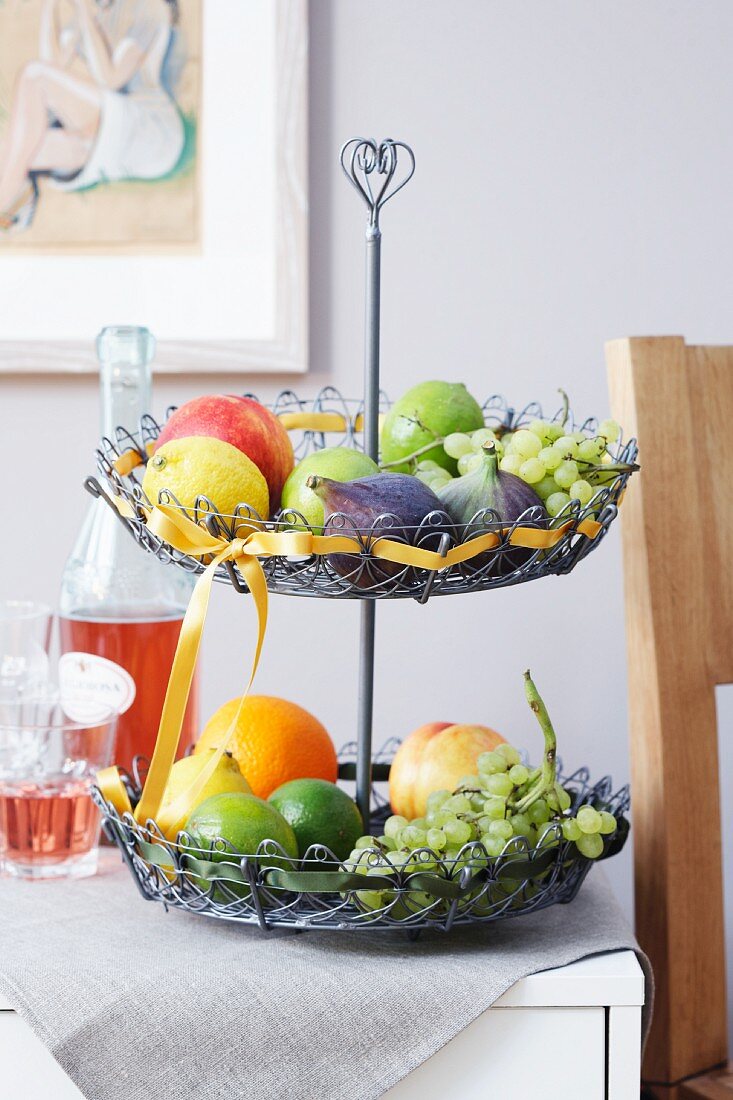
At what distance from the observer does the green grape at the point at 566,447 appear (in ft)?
2.10

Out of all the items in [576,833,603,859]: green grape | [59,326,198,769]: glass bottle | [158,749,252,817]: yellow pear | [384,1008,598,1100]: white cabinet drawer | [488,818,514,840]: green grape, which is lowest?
[384,1008,598,1100]: white cabinet drawer

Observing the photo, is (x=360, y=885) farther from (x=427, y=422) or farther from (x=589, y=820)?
(x=427, y=422)

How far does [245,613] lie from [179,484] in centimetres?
63

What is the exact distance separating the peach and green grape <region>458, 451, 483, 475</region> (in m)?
0.18

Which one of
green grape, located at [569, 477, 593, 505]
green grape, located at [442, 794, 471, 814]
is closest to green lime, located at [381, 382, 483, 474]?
green grape, located at [569, 477, 593, 505]

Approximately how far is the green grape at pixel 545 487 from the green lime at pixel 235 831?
238mm

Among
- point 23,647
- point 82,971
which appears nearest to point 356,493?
point 82,971

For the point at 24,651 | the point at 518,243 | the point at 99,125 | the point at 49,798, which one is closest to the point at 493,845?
the point at 49,798

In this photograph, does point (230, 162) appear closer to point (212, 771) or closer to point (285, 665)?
point (285, 665)

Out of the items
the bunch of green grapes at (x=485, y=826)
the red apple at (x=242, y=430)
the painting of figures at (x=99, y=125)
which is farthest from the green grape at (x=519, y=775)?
the painting of figures at (x=99, y=125)

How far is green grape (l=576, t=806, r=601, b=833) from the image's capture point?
0.62 m

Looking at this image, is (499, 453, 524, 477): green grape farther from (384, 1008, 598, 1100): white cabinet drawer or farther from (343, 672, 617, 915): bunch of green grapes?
(384, 1008, 598, 1100): white cabinet drawer

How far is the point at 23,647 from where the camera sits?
0.89 metres

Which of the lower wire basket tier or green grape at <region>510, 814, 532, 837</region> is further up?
green grape at <region>510, 814, 532, 837</region>
